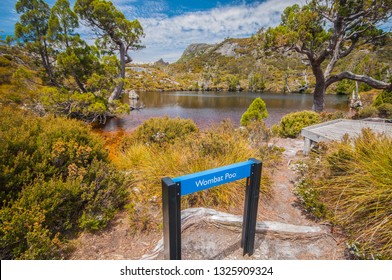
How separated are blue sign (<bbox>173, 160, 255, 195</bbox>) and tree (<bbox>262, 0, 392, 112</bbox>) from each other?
963cm

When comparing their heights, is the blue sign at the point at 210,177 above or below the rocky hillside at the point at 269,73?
below

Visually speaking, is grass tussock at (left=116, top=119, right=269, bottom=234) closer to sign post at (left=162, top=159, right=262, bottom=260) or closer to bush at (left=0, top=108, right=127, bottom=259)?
bush at (left=0, top=108, right=127, bottom=259)

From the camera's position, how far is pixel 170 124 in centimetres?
673

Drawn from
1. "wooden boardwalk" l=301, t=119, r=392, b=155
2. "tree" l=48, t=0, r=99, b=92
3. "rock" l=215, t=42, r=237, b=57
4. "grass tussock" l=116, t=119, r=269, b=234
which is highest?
"rock" l=215, t=42, r=237, b=57

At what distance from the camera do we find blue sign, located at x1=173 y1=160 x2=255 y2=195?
1.66 metres

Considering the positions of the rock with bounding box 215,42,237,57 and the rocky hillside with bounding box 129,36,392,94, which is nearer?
the rocky hillside with bounding box 129,36,392,94

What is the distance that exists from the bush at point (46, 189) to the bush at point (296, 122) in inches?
306

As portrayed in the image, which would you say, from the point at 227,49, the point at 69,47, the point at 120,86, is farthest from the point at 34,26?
the point at 227,49

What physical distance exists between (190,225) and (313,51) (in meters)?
12.0

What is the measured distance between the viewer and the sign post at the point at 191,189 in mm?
1623

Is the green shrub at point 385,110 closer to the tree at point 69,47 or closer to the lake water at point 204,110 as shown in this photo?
the lake water at point 204,110

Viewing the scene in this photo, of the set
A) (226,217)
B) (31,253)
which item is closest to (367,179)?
(226,217)

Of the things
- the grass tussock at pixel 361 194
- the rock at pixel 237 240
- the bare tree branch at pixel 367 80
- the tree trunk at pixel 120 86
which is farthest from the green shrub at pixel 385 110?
the tree trunk at pixel 120 86

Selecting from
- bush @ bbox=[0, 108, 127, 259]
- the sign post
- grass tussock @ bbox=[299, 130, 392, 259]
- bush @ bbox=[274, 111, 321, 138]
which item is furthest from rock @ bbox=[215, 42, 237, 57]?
the sign post
